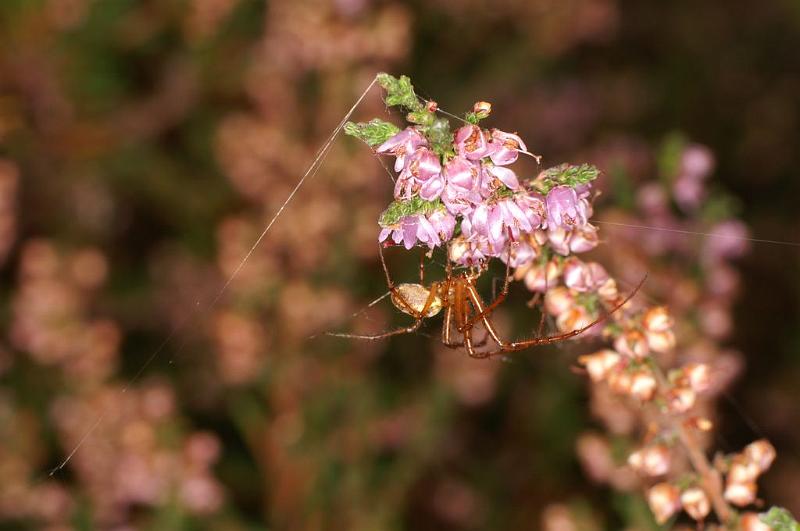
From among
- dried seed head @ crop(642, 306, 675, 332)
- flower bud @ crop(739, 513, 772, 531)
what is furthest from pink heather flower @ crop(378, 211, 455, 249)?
flower bud @ crop(739, 513, 772, 531)

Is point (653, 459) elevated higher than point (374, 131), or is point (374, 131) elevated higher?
point (374, 131)

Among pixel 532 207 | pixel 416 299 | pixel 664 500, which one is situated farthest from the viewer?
pixel 416 299

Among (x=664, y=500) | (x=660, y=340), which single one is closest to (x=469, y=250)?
(x=660, y=340)

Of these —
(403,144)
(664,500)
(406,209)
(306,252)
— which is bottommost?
(306,252)

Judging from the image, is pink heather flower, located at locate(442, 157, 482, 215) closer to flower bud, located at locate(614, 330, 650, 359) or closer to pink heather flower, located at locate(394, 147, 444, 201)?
pink heather flower, located at locate(394, 147, 444, 201)

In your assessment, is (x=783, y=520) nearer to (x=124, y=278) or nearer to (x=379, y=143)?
(x=379, y=143)

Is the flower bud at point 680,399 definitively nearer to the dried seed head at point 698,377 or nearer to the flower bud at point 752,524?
the dried seed head at point 698,377

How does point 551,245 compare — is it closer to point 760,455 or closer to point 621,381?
point 621,381
